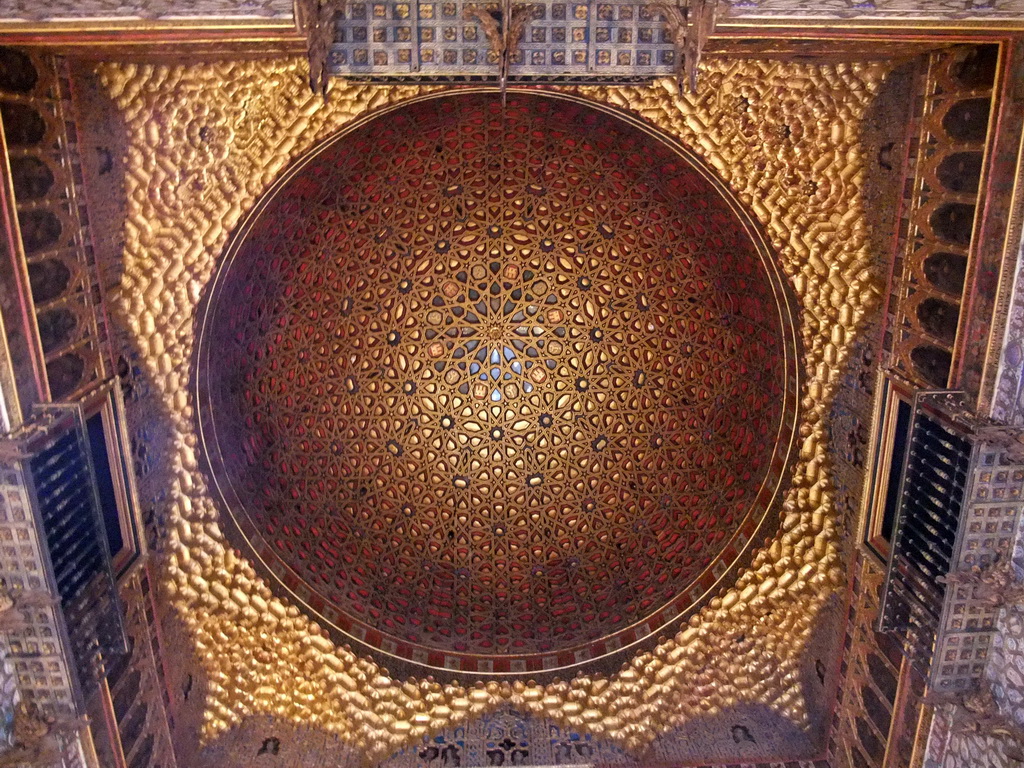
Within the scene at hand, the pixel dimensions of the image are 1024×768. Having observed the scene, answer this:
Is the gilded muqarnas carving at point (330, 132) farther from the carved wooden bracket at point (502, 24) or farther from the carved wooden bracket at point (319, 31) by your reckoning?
the carved wooden bracket at point (502, 24)

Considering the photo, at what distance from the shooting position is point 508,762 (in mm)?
8789

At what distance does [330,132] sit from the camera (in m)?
7.47

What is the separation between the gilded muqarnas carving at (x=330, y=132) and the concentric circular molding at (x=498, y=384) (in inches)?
11.0

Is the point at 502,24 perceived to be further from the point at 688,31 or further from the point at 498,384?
the point at 498,384

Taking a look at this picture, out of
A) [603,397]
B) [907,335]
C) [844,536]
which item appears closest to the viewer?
[907,335]

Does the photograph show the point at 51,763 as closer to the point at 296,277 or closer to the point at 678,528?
the point at 296,277

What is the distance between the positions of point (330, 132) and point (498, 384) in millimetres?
4070

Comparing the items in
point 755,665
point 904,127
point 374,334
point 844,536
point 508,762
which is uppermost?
point 904,127

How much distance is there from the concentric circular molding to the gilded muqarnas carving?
0.28m

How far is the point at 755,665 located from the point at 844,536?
72.2 inches

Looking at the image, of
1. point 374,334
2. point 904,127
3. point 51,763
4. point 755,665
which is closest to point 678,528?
point 755,665

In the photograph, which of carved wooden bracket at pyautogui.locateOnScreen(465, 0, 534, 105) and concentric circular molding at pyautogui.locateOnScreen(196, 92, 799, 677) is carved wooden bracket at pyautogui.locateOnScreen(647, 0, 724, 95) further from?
concentric circular molding at pyautogui.locateOnScreen(196, 92, 799, 677)

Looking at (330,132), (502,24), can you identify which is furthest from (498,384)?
(502,24)

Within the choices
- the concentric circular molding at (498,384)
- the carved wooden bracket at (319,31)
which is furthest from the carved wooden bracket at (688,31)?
the carved wooden bracket at (319,31)
